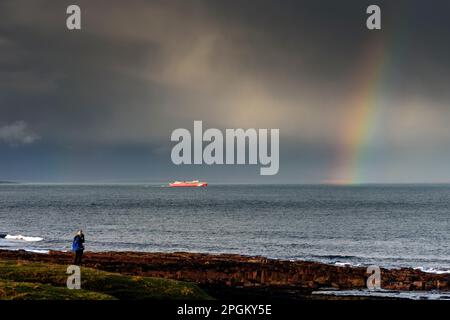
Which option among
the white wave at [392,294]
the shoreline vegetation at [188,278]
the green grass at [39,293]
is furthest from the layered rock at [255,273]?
the green grass at [39,293]

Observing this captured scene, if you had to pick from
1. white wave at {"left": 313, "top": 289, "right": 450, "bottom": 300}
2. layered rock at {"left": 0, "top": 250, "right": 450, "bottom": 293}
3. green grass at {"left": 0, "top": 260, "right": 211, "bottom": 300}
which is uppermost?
green grass at {"left": 0, "top": 260, "right": 211, "bottom": 300}

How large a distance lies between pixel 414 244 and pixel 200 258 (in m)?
45.8

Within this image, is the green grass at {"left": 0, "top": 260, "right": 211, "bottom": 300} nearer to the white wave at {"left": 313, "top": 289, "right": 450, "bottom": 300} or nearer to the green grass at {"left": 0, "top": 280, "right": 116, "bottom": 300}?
the green grass at {"left": 0, "top": 280, "right": 116, "bottom": 300}

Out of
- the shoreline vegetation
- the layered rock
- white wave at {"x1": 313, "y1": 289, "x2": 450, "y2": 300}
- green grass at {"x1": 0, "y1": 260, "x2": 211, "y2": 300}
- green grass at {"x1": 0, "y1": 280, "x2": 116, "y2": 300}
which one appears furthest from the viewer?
the layered rock

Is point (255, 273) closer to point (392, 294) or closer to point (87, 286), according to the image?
point (392, 294)

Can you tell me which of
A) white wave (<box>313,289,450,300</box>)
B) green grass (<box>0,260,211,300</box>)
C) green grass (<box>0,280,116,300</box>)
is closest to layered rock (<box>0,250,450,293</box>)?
white wave (<box>313,289,450,300</box>)

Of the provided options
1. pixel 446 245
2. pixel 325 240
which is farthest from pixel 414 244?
pixel 325 240

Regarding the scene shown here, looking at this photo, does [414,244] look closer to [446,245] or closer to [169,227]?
[446,245]

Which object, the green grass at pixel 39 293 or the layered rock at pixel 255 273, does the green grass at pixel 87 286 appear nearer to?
the green grass at pixel 39 293

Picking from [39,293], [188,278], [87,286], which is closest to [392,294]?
[188,278]

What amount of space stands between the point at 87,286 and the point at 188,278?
16732mm

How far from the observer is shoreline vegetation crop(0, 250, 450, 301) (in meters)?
31.5

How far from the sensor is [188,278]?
1889 inches

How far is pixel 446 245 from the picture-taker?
90875 millimetres
